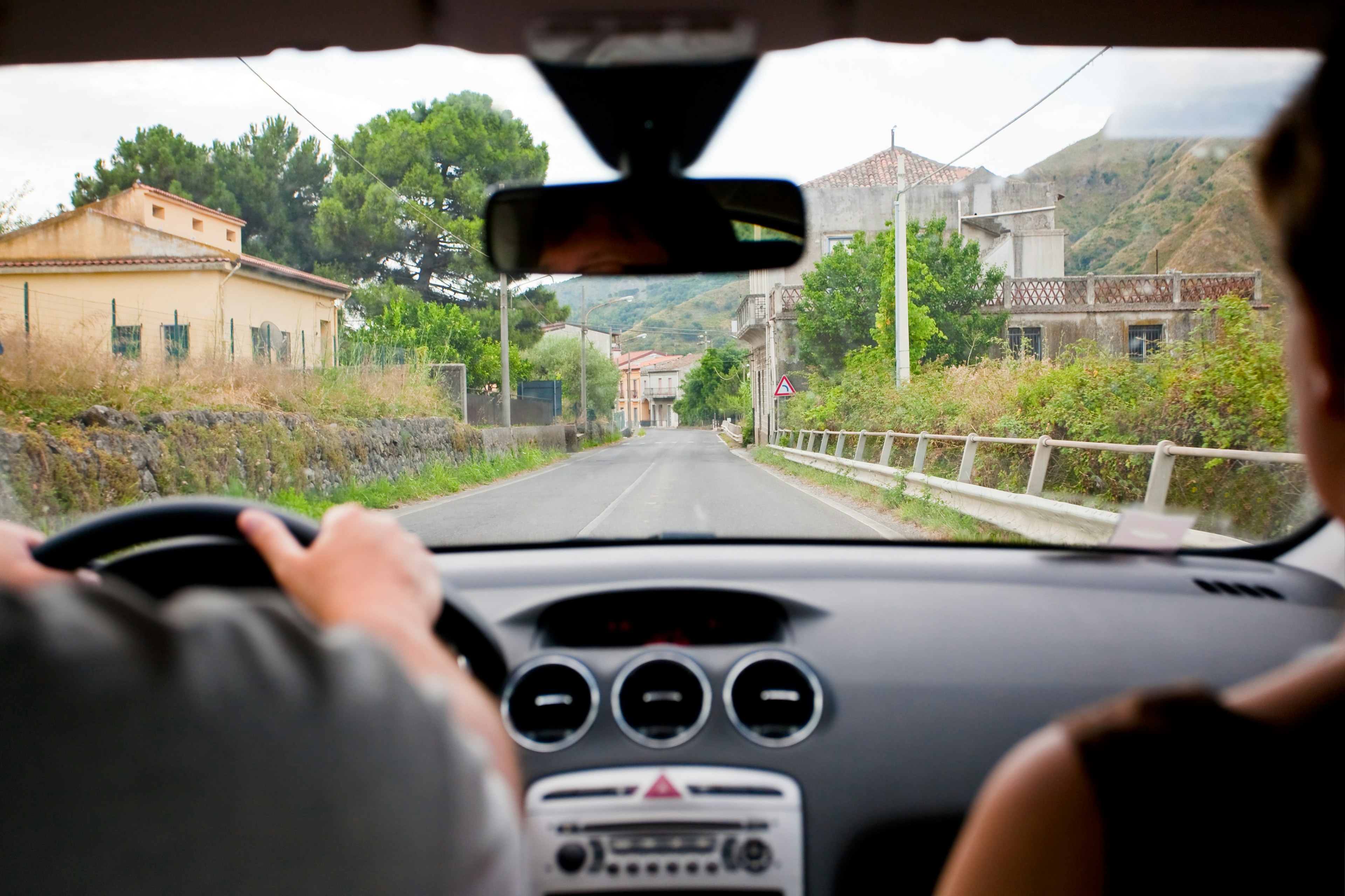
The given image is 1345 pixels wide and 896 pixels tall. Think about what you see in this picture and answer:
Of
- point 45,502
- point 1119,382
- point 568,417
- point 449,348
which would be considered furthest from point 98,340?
point 568,417

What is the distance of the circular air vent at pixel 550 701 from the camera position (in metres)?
2.25

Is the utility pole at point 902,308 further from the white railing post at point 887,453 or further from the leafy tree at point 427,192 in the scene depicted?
the leafy tree at point 427,192

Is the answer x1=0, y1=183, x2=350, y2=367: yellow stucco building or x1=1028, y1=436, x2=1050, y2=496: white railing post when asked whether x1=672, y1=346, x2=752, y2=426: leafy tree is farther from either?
x1=0, y1=183, x2=350, y2=367: yellow stucco building

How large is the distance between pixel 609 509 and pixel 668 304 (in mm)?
4885

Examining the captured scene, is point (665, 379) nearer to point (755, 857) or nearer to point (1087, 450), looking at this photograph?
point (1087, 450)

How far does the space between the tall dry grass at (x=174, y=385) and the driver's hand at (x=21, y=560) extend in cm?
434

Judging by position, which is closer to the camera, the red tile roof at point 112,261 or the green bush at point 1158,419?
the green bush at point 1158,419

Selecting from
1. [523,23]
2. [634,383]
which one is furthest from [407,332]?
[523,23]

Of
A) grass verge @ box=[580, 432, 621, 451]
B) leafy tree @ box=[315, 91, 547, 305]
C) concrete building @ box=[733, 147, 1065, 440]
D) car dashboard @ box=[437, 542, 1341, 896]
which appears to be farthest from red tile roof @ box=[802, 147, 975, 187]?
grass verge @ box=[580, 432, 621, 451]

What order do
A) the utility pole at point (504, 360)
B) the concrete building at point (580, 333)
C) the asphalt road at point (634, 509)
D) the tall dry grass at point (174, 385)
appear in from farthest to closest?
the utility pole at point (504, 360)
the asphalt road at point (634, 509)
the concrete building at point (580, 333)
the tall dry grass at point (174, 385)

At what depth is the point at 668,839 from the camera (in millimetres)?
2074

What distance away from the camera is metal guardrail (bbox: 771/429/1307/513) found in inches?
151

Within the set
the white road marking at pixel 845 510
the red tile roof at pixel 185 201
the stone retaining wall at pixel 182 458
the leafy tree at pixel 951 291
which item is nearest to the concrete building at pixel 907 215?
the leafy tree at pixel 951 291

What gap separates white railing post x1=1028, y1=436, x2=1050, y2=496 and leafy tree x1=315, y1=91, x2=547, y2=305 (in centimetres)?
394
